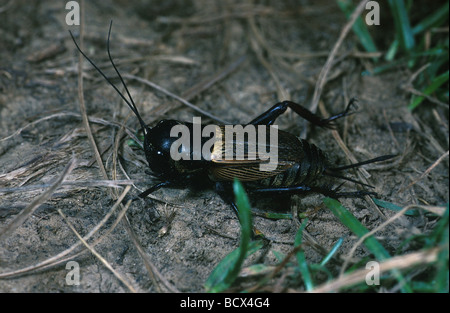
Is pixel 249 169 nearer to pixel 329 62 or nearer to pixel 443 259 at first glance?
pixel 443 259

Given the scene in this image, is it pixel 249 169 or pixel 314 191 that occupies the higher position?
pixel 249 169

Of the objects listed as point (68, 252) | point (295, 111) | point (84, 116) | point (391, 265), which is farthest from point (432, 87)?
point (68, 252)

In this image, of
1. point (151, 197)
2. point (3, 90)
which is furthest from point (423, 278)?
point (3, 90)

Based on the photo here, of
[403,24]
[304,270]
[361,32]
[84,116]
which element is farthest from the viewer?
[361,32]

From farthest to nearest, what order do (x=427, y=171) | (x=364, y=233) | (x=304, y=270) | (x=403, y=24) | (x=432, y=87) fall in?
(x=403, y=24)
(x=432, y=87)
(x=427, y=171)
(x=364, y=233)
(x=304, y=270)

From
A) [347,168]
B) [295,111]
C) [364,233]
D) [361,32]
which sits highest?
[361,32]

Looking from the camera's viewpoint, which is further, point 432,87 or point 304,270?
point 432,87

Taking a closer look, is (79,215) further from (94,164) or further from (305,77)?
(305,77)

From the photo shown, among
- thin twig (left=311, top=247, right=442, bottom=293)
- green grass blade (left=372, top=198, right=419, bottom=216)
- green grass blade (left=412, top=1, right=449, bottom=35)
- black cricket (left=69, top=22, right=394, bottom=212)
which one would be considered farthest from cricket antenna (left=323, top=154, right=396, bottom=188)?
green grass blade (left=412, top=1, right=449, bottom=35)

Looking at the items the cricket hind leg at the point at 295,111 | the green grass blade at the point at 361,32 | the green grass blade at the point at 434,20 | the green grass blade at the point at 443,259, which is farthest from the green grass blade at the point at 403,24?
the green grass blade at the point at 443,259

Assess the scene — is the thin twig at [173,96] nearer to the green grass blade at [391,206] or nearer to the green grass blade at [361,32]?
the green grass blade at [391,206]
